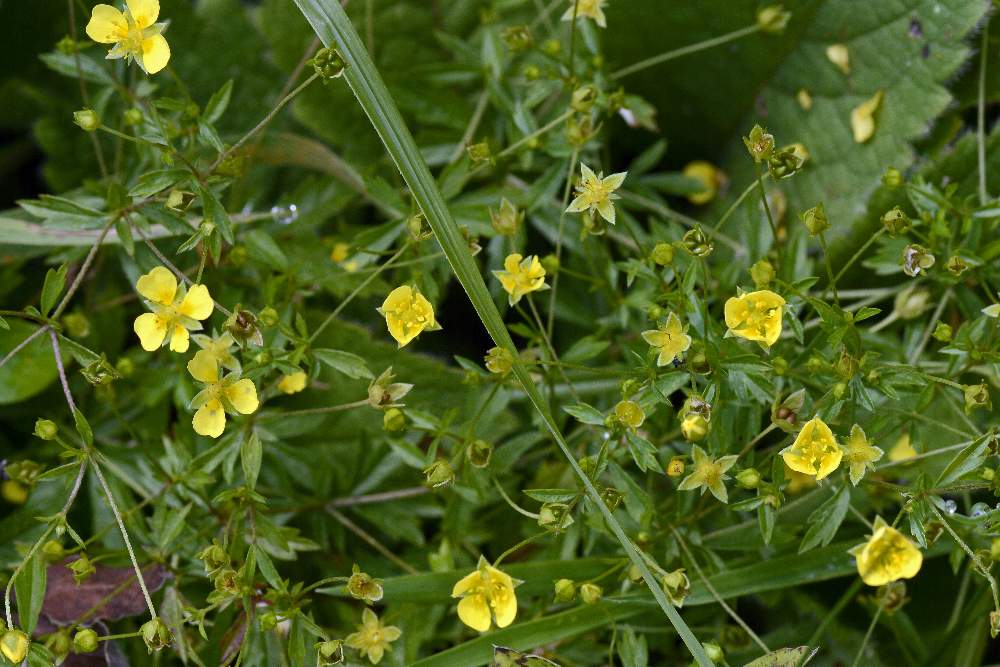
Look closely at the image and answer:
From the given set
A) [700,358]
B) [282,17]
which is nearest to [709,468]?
[700,358]

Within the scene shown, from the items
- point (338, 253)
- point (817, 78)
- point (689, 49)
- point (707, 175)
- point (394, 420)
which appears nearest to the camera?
point (394, 420)

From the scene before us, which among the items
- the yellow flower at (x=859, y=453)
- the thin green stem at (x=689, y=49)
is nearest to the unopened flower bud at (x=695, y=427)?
the yellow flower at (x=859, y=453)

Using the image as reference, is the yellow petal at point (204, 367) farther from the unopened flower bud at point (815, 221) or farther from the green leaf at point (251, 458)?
the unopened flower bud at point (815, 221)

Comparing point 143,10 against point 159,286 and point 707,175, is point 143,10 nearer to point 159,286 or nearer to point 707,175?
point 159,286

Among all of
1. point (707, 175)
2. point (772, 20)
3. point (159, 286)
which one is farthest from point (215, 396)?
point (707, 175)

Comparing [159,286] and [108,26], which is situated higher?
[108,26]

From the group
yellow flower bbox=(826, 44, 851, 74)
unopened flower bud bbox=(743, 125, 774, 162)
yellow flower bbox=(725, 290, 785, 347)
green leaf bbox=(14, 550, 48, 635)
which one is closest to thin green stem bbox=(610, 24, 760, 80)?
yellow flower bbox=(826, 44, 851, 74)

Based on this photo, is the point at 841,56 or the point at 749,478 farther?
the point at 841,56

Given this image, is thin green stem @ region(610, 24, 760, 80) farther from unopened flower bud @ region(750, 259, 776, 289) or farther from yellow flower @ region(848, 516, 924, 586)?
yellow flower @ region(848, 516, 924, 586)
